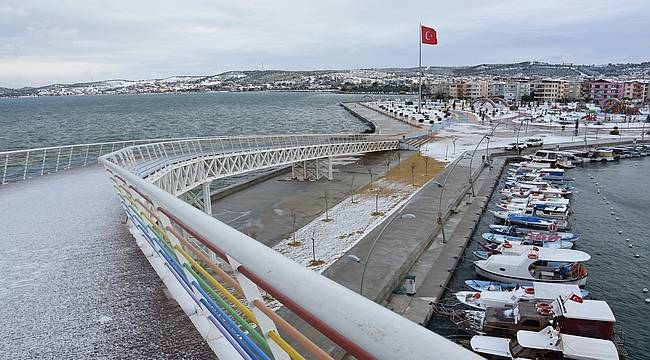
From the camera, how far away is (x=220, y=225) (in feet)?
7.34

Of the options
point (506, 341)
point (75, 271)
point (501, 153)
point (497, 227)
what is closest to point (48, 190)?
point (75, 271)

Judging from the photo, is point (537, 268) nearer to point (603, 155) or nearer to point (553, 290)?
point (553, 290)

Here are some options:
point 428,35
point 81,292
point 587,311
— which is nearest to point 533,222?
point 587,311

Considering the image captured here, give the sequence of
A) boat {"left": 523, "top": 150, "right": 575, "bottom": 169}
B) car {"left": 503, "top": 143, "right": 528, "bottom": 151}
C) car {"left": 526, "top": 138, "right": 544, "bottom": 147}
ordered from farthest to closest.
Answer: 1. car {"left": 526, "top": 138, "right": 544, "bottom": 147}
2. car {"left": 503, "top": 143, "right": 528, "bottom": 151}
3. boat {"left": 523, "top": 150, "right": 575, "bottom": 169}

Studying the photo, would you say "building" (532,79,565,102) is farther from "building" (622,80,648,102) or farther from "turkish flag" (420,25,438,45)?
"turkish flag" (420,25,438,45)

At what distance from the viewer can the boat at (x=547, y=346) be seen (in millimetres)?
13266

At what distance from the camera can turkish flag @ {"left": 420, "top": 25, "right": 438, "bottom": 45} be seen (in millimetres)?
72438

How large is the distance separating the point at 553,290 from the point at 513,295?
4.25 ft

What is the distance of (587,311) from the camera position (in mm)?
14492

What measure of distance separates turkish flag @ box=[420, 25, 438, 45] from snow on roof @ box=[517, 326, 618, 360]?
210 feet

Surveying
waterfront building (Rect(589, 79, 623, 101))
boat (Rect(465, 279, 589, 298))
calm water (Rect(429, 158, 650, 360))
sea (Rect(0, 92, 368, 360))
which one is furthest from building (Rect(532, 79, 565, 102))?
sea (Rect(0, 92, 368, 360))

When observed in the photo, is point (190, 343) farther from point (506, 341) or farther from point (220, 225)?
point (506, 341)

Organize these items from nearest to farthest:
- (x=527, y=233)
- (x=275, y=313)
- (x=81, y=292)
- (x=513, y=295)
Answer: (x=275, y=313) < (x=81, y=292) < (x=513, y=295) < (x=527, y=233)

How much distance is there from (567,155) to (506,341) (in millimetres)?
39312
